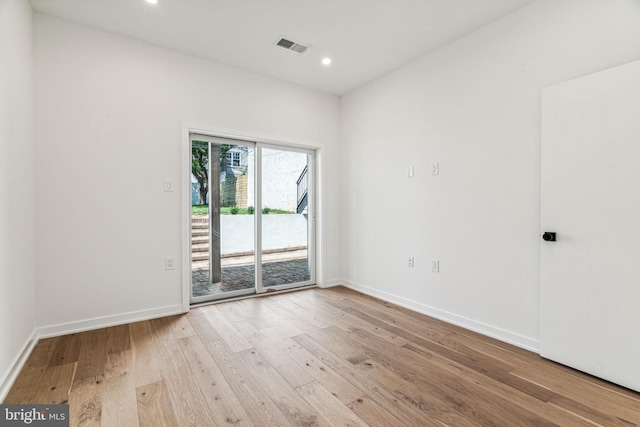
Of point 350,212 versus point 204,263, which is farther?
point 350,212

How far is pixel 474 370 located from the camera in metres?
2.07

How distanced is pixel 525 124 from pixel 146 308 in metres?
3.79

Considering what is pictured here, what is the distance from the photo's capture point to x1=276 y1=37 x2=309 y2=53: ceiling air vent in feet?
9.88

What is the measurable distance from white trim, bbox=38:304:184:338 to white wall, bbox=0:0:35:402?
5.9 inches

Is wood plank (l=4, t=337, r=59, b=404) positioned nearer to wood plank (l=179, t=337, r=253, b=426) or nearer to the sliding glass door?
wood plank (l=179, t=337, r=253, b=426)

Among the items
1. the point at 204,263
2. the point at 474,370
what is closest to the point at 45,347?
the point at 204,263

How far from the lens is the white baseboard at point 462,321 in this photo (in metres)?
2.41

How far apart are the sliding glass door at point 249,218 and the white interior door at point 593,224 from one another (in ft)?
9.11

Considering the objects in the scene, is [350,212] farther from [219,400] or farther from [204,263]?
[219,400]

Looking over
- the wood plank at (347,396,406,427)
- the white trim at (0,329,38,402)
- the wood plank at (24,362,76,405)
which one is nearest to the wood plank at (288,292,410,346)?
the wood plank at (347,396,406,427)

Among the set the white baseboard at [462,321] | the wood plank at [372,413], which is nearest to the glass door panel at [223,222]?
the white baseboard at [462,321]

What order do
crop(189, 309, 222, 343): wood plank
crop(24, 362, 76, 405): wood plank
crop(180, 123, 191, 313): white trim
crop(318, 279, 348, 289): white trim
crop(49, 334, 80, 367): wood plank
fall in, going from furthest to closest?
crop(318, 279, 348, 289): white trim → crop(180, 123, 191, 313): white trim → crop(189, 309, 222, 343): wood plank → crop(49, 334, 80, 367): wood plank → crop(24, 362, 76, 405): wood plank

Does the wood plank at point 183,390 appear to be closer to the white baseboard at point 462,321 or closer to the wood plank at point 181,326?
the wood plank at point 181,326

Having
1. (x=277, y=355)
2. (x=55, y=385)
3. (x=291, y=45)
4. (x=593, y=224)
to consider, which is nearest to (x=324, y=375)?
(x=277, y=355)
